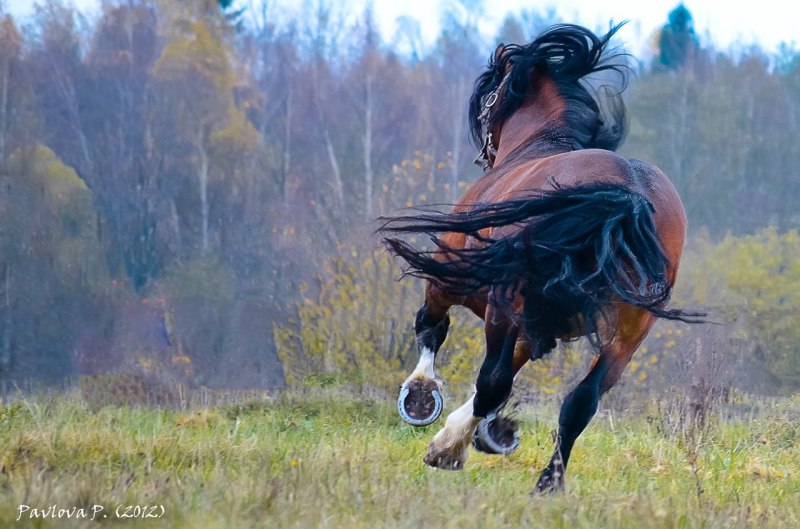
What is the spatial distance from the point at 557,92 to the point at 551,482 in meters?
3.26

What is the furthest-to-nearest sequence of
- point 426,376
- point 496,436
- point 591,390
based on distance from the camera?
1. point 426,376
2. point 496,436
3. point 591,390

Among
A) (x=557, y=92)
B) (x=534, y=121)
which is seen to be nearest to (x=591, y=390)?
(x=534, y=121)

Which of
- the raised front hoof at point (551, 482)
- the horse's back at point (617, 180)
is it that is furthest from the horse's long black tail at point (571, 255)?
the raised front hoof at point (551, 482)

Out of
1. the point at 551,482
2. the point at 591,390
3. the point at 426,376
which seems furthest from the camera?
the point at 426,376

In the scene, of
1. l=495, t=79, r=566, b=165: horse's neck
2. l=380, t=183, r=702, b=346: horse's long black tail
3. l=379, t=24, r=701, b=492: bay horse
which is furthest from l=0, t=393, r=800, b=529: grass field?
l=495, t=79, r=566, b=165: horse's neck

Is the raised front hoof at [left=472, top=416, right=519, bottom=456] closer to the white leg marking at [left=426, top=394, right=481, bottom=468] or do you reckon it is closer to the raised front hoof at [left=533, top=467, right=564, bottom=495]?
the white leg marking at [left=426, top=394, right=481, bottom=468]

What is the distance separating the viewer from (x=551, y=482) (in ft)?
15.5

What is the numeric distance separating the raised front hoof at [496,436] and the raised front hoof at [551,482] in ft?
1.79

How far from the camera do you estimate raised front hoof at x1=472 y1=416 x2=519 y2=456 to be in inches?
208

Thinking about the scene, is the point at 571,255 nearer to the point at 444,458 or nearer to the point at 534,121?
the point at 444,458

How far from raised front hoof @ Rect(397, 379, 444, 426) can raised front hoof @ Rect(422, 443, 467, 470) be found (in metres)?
0.91

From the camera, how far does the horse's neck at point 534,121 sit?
6.89 metres

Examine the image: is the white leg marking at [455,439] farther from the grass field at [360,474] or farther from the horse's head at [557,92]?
the horse's head at [557,92]

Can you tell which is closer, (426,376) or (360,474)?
(360,474)
